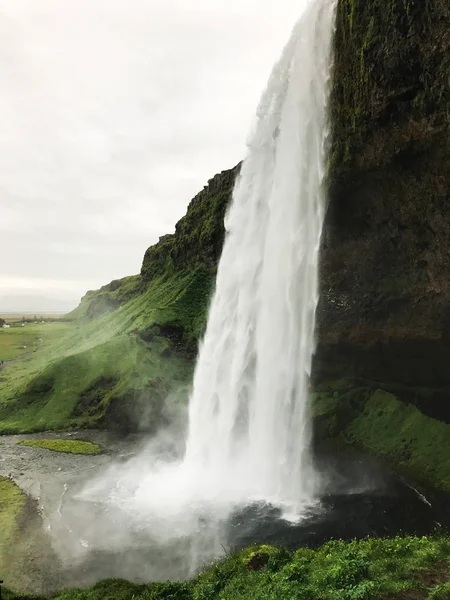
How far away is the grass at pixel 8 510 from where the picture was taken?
21997mm

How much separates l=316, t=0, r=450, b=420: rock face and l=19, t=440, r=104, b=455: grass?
2435 cm

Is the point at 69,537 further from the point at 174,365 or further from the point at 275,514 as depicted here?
the point at 174,365

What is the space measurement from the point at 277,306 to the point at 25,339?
109 meters

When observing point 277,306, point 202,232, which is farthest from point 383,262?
point 202,232

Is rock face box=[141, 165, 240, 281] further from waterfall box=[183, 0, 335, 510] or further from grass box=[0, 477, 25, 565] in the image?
grass box=[0, 477, 25, 565]

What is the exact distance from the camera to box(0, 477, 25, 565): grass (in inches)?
866

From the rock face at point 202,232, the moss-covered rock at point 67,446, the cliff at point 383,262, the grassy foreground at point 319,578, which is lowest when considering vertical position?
the moss-covered rock at point 67,446

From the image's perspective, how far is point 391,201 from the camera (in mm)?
28531

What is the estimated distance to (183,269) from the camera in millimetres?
85812

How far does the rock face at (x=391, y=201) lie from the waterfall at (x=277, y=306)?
2.54m

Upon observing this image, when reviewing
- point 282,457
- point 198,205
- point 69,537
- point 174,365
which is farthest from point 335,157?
point 198,205

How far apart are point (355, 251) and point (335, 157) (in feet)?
24.4

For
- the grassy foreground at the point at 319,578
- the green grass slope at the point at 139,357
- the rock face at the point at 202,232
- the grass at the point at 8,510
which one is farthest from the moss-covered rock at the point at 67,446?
the rock face at the point at 202,232

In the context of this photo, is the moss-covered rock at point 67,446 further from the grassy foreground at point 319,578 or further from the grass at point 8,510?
the grassy foreground at point 319,578
